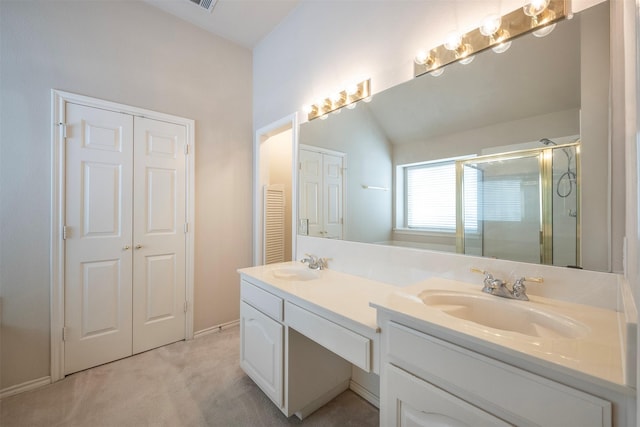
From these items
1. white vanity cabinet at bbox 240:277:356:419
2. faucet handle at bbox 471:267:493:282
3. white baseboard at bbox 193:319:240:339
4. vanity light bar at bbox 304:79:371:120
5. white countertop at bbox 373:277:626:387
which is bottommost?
white baseboard at bbox 193:319:240:339

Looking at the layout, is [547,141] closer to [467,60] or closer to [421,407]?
[467,60]

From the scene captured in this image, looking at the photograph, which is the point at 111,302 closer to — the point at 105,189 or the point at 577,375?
the point at 105,189

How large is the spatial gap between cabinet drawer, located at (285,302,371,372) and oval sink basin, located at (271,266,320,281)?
434 millimetres

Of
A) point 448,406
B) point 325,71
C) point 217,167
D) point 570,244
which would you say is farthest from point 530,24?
point 217,167

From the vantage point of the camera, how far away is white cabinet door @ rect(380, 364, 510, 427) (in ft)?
2.45

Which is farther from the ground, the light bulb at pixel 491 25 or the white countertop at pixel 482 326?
the light bulb at pixel 491 25

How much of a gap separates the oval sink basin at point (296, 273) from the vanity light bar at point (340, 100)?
1156mm

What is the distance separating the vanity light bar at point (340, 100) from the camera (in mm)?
1675

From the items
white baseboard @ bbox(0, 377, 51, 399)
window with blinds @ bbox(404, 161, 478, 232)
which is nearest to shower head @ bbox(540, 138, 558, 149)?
window with blinds @ bbox(404, 161, 478, 232)

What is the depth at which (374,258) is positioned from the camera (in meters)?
1.62

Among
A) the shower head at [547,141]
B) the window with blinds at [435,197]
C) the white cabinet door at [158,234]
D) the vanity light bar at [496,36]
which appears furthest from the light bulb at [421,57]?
the white cabinet door at [158,234]

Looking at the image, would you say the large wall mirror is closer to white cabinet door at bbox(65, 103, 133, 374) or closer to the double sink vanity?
the double sink vanity

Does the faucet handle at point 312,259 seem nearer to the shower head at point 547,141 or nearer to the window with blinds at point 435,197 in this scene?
the window with blinds at point 435,197

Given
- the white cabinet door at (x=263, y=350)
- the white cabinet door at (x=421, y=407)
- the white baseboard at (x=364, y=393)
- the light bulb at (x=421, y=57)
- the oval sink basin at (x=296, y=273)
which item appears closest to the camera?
the white cabinet door at (x=421, y=407)
